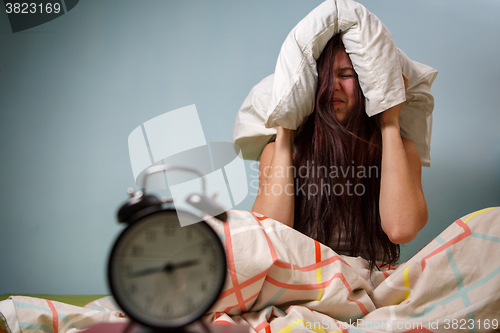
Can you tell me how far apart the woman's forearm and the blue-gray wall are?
0.63 metres

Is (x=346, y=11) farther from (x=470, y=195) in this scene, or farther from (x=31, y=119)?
(x=31, y=119)

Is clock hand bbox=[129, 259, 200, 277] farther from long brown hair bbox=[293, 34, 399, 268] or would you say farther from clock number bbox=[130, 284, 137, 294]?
long brown hair bbox=[293, 34, 399, 268]

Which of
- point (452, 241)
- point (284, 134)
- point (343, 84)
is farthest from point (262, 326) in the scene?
point (343, 84)

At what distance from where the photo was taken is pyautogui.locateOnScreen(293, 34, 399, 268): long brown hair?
36.1 inches

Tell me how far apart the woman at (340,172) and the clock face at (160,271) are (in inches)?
24.8

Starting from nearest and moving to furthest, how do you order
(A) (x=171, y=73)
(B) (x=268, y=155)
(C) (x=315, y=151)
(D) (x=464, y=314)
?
(D) (x=464, y=314) < (C) (x=315, y=151) < (B) (x=268, y=155) < (A) (x=171, y=73)

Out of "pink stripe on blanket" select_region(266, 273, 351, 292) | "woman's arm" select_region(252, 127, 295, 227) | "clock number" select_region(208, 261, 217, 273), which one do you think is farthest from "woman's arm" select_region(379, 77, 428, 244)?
"clock number" select_region(208, 261, 217, 273)

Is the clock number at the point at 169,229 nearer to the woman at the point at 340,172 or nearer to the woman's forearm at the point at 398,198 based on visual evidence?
the woman at the point at 340,172

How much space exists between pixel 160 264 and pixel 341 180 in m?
0.78

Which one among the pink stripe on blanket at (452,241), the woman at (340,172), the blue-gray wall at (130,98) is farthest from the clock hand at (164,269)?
the blue-gray wall at (130,98)

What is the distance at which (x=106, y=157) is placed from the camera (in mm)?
1195

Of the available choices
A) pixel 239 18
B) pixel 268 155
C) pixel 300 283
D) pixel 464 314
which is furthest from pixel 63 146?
pixel 464 314

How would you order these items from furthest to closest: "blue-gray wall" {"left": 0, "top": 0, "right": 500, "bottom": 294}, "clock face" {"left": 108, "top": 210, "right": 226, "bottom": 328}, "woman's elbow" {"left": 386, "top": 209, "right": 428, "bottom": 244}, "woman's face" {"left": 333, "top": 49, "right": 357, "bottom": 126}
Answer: "blue-gray wall" {"left": 0, "top": 0, "right": 500, "bottom": 294}
"woman's face" {"left": 333, "top": 49, "right": 357, "bottom": 126}
"woman's elbow" {"left": 386, "top": 209, "right": 428, "bottom": 244}
"clock face" {"left": 108, "top": 210, "right": 226, "bottom": 328}

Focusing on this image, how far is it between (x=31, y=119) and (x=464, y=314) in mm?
1531
